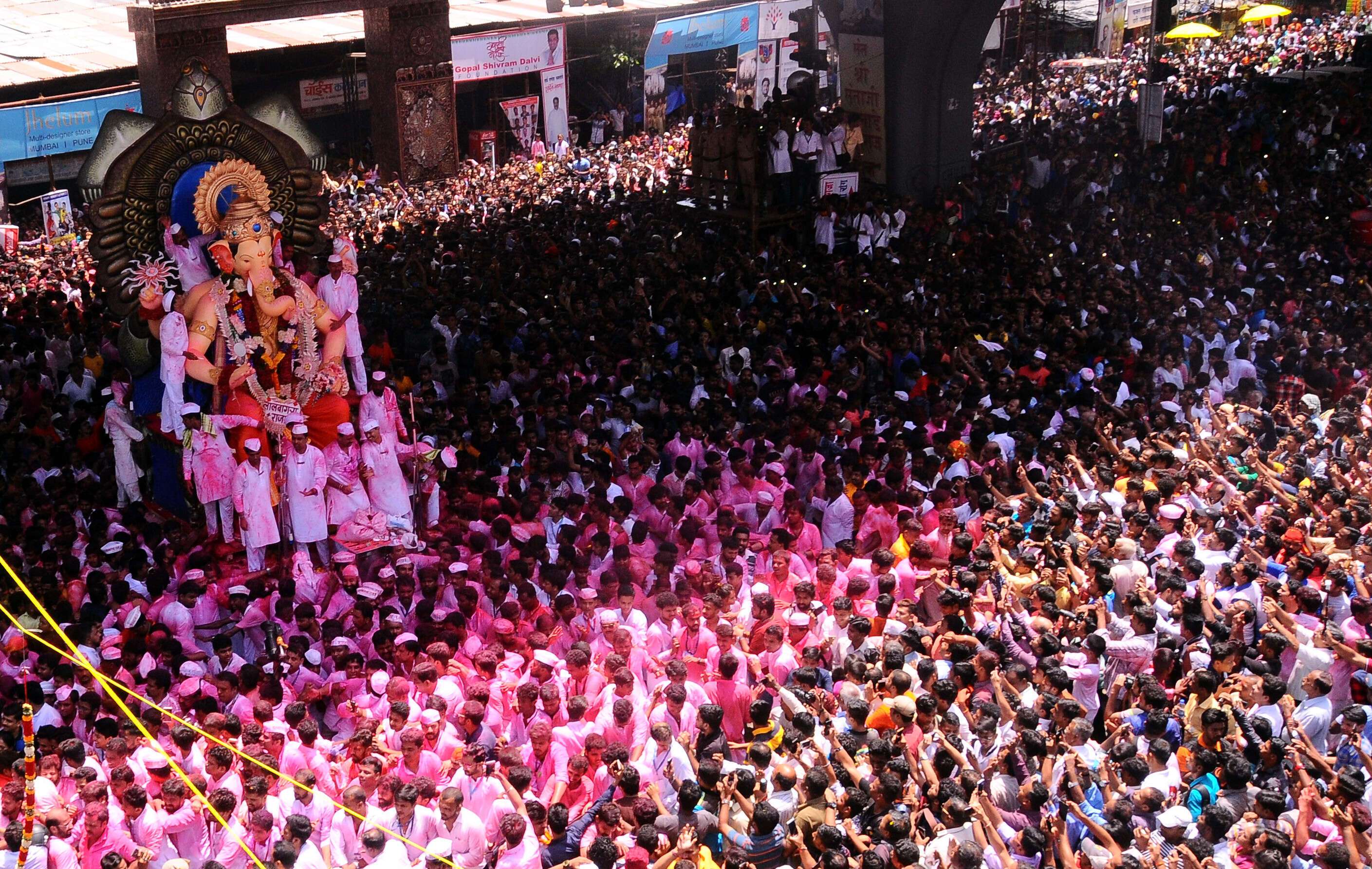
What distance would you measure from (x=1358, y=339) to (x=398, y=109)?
1389 cm

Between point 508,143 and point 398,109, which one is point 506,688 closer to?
point 398,109

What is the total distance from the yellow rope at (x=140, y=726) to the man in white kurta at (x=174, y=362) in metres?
1.47

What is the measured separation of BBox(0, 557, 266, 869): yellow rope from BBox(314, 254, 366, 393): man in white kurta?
273cm

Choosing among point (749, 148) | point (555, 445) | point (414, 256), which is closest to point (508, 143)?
point (749, 148)

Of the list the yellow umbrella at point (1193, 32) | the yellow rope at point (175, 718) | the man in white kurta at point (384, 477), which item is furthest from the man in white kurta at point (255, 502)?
the yellow umbrella at point (1193, 32)

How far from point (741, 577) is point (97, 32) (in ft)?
55.4

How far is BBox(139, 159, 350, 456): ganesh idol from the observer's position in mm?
9992

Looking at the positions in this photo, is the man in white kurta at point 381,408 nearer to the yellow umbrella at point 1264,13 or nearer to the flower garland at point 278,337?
the flower garland at point 278,337

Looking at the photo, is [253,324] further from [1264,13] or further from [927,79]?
[1264,13]

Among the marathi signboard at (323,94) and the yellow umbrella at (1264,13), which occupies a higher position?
the yellow umbrella at (1264,13)

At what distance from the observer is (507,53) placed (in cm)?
2362

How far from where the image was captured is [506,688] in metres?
7.43

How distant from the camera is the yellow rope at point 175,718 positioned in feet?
21.0

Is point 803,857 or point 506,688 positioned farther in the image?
point 506,688
